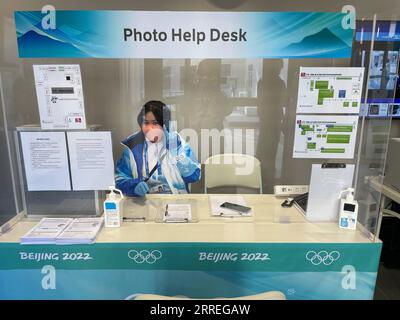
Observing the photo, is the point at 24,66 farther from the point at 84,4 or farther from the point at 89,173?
the point at 84,4

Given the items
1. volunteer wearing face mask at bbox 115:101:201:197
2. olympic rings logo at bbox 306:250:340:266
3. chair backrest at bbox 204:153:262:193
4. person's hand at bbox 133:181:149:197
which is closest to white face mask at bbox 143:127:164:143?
volunteer wearing face mask at bbox 115:101:201:197

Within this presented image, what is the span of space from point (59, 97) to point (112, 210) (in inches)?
23.4

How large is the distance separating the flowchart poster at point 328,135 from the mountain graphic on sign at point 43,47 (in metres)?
1.17

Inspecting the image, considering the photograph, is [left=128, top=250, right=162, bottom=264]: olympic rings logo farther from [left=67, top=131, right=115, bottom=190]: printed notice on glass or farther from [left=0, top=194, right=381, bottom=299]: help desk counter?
[left=67, top=131, right=115, bottom=190]: printed notice on glass

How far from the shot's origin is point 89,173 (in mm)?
1539

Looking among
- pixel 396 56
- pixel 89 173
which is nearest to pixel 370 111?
pixel 396 56

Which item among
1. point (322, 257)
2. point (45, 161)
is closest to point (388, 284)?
point (322, 257)

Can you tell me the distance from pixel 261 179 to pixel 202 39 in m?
1.07

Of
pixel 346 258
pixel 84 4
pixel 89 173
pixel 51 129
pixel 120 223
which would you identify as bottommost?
pixel 346 258

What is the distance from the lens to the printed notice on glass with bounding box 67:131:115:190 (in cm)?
149

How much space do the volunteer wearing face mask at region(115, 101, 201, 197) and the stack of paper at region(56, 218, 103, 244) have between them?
36 cm

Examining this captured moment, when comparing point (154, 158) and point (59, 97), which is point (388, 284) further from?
point (59, 97)

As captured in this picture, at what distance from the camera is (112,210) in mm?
1471
